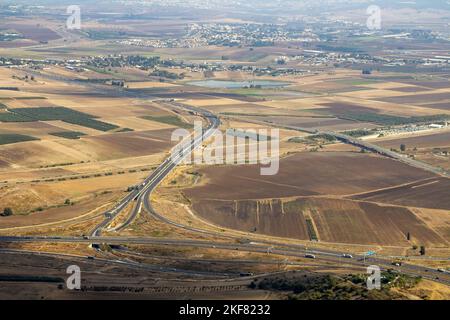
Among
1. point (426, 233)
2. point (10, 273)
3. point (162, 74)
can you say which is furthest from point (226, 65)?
point (10, 273)

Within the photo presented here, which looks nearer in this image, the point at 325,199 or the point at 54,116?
the point at 325,199

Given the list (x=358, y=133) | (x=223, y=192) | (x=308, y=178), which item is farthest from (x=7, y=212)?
(x=358, y=133)

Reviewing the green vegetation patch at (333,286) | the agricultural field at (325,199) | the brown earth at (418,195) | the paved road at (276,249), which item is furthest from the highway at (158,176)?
the brown earth at (418,195)

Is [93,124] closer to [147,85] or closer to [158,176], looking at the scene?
[158,176]

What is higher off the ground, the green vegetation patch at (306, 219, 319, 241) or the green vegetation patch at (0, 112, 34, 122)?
the green vegetation patch at (0, 112, 34, 122)

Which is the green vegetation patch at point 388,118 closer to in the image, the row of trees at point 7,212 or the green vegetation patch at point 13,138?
the green vegetation patch at point 13,138

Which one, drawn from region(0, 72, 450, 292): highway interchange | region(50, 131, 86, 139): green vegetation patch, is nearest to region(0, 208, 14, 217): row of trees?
region(0, 72, 450, 292): highway interchange

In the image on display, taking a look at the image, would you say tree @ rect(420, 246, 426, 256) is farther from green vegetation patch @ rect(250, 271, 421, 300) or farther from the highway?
the highway

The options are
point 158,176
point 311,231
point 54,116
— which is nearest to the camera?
point 311,231
